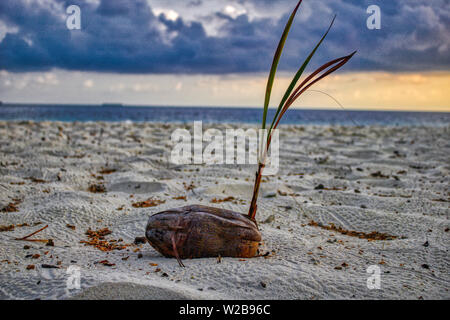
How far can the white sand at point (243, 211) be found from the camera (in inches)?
67.8

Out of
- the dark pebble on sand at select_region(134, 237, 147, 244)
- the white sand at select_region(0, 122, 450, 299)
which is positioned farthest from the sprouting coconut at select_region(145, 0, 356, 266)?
the dark pebble on sand at select_region(134, 237, 147, 244)

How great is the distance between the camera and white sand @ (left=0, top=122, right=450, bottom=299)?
1723 millimetres

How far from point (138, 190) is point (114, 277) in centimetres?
225

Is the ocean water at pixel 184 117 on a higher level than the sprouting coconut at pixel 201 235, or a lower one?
higher

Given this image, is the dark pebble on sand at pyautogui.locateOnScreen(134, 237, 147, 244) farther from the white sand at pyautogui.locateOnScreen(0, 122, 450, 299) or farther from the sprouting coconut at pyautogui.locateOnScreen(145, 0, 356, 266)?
the sprouting coconut at pyautogui.locateOnScreen(145, 0, 356, 266)

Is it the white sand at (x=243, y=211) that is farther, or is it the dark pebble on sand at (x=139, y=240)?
the dark pebble on sand at (x=139, y=240)

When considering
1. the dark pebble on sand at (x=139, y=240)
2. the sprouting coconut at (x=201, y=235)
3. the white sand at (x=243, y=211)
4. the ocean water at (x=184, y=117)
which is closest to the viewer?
the white sand at (x=243, y=211)

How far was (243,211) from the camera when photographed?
310cm

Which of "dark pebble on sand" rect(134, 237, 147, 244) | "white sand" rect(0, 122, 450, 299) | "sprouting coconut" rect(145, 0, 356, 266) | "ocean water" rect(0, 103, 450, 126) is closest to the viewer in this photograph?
"white sand" rect(0, 122, 450, 299)

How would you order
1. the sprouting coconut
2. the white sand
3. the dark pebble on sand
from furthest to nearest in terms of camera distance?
the dark pebble on sand
the sprouting coconut
the white sand

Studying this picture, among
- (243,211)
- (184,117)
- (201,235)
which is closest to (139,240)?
(201,235)

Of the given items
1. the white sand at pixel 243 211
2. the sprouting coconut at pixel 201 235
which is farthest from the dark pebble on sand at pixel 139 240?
the sprouting coconut at pixel 201 235

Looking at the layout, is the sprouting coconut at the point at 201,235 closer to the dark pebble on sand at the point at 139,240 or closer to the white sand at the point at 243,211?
the white sand at the point at 243,211
